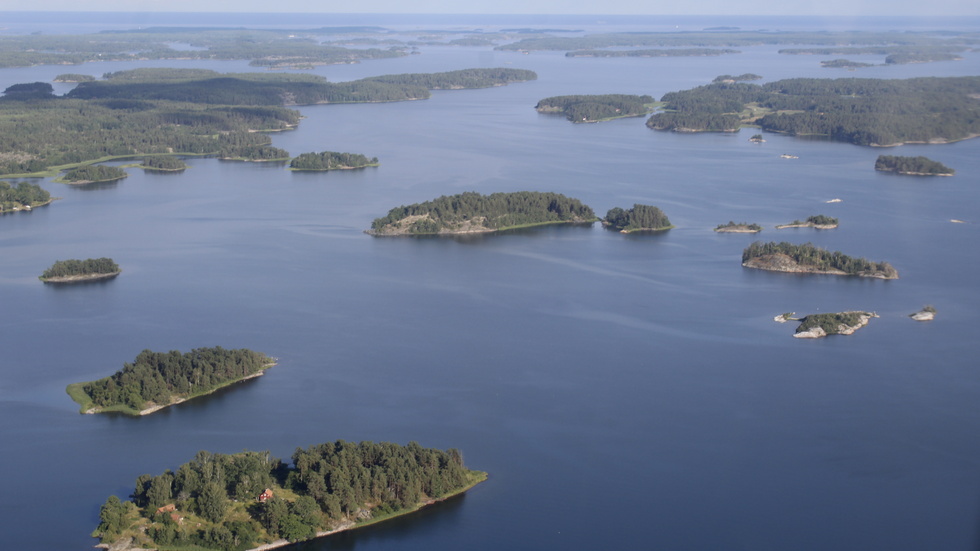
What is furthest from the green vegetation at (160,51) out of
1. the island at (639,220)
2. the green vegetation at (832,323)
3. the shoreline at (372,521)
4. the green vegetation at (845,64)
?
the shoreline at (372,521)

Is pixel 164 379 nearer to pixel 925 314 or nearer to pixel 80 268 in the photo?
pixel 80 268

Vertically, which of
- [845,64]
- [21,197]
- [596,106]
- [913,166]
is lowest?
[21,197]

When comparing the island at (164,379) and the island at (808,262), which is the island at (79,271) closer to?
the island at (164,379)

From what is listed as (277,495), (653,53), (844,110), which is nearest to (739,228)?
(277,495)

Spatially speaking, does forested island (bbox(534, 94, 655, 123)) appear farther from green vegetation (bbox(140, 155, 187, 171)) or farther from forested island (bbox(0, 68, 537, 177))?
green vegetation (bbox(140, 155, 187, 171))

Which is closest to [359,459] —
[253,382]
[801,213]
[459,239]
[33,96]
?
[253,382]

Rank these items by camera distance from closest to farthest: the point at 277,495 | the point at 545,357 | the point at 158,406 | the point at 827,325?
the point at 277,495
the point at 158,406
the point at 545,357
the point at 827,325
